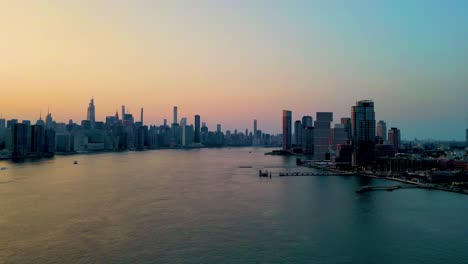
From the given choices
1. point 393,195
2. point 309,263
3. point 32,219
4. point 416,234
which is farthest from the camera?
point 393,195

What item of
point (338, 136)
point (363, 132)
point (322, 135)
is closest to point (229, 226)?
point (363, 132)

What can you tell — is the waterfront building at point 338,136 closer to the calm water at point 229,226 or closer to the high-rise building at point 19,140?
the calm water at point 229,226

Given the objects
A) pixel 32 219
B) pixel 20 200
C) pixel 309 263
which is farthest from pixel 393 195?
pixel 20 200

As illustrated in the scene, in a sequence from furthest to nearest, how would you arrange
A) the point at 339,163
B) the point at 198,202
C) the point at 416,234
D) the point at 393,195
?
the point at 339,163, the point at 393,195, the point at 198,202, the point at 416,234

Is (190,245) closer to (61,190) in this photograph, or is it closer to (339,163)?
(61,190)

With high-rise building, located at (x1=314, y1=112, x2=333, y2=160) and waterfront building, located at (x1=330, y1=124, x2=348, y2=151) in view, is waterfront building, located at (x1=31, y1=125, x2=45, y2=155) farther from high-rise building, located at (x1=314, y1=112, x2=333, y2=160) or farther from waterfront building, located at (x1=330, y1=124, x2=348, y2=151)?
waterfront building, located at (x1=330, y1=124, x2=348, y2=151)

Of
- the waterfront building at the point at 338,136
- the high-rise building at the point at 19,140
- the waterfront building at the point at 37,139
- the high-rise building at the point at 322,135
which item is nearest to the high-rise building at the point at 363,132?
the high-rise building at the point at 322,135
